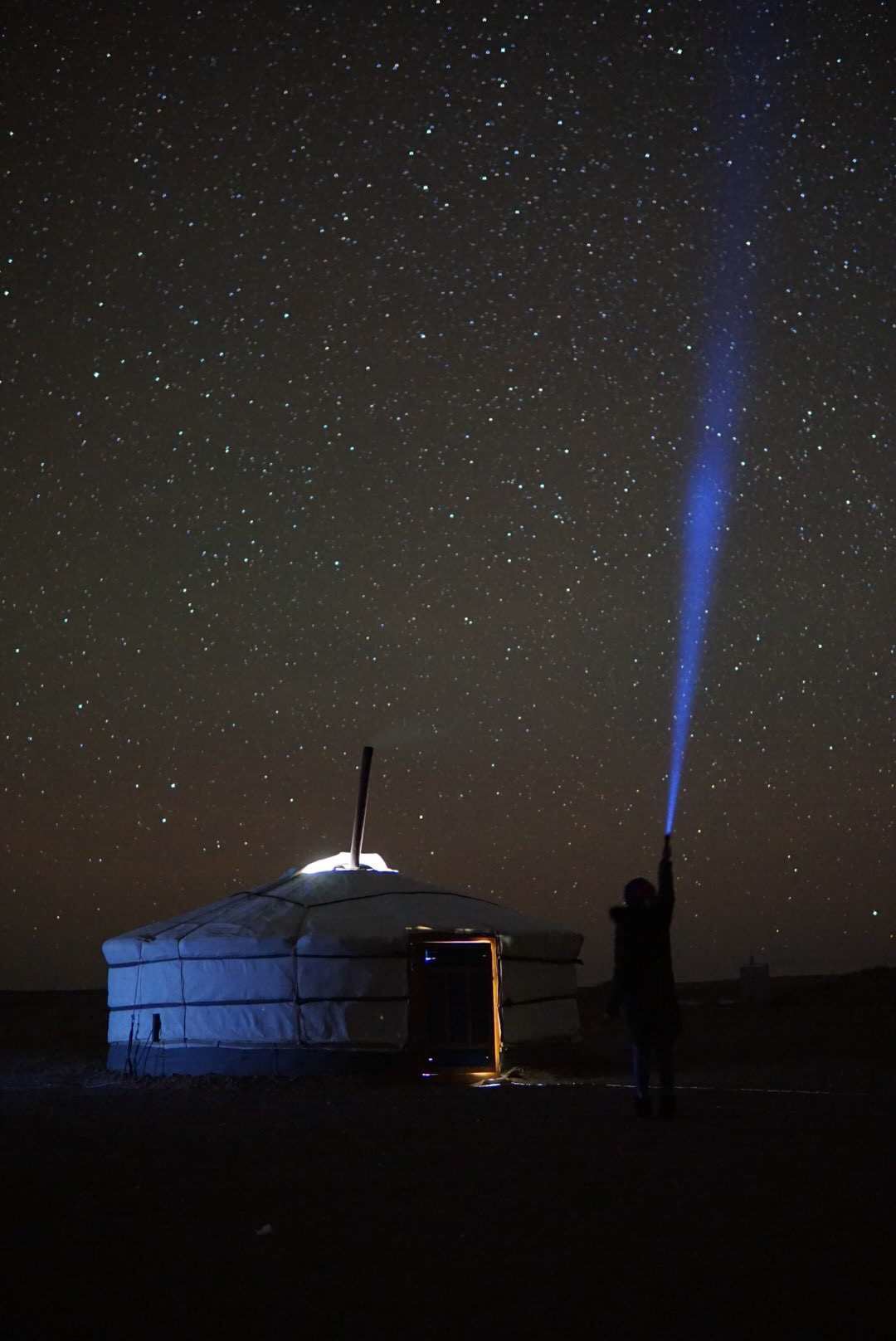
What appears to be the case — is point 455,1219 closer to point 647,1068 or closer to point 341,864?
point 647,1068

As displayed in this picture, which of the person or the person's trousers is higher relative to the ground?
the person

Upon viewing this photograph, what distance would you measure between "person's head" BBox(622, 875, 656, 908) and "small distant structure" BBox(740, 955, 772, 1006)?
16535 millimetres

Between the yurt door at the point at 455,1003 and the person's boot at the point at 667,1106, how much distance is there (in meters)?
4.67

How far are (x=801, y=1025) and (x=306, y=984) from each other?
30.2 feet

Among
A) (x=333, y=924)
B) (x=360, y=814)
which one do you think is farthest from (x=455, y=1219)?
(x=360, y=814)

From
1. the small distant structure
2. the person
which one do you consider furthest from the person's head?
the small distant structure

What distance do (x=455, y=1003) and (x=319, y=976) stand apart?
53.6 inches

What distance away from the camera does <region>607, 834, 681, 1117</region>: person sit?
295 inches

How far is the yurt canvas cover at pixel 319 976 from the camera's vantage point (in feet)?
38.5

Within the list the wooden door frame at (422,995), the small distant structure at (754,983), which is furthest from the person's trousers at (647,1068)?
the small distant structure at (754,983)

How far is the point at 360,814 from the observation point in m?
14.5

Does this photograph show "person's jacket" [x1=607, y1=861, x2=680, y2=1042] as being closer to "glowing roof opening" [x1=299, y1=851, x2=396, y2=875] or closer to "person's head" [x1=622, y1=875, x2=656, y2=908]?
"person's head" [x1=622, y1=875, x2=656, y2=908]

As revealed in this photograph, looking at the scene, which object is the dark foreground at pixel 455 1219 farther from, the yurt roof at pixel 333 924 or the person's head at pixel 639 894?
the yurt roof at pixel 333 924

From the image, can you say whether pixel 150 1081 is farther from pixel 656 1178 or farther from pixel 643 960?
pixel 656 1178
